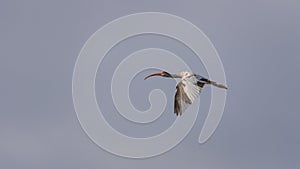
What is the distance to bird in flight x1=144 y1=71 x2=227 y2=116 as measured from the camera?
2320 inches

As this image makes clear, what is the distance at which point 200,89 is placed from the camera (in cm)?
5981

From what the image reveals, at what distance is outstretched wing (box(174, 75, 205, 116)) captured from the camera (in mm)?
58938

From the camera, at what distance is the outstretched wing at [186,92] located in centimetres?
5894

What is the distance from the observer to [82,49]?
2467 inches

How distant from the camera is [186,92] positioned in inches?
2330

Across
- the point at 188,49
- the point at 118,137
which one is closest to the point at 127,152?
the point at 118,137

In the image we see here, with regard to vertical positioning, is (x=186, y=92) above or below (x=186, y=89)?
below

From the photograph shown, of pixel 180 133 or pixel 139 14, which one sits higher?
pixel 139 14

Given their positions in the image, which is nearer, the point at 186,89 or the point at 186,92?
the point at 186,92

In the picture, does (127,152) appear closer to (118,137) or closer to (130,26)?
(118,137)

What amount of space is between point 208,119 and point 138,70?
3.23 meters

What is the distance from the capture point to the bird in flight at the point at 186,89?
58938mm

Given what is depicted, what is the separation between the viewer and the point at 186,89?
59312 mm

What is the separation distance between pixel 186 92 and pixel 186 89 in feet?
0.54
